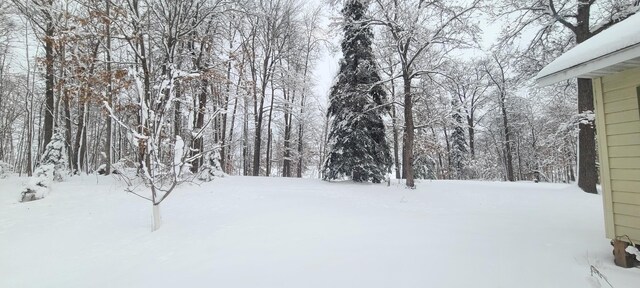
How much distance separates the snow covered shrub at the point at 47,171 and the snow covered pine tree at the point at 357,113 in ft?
26.8

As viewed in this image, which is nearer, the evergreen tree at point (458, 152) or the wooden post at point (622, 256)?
the wooden post at point (622, 256)

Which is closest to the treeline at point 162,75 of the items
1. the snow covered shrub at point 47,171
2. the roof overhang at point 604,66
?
the snow covered shrub at point 47,171

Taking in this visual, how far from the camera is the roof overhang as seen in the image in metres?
3.05

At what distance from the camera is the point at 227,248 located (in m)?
3.99

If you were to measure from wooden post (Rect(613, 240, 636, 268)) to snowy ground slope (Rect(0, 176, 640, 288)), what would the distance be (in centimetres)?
20

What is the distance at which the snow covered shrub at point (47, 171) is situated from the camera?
768 centimetres

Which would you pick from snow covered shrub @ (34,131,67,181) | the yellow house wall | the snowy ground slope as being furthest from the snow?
snow covered shrub @ (34,131,67,181)

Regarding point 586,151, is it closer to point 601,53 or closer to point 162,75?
point 601,53

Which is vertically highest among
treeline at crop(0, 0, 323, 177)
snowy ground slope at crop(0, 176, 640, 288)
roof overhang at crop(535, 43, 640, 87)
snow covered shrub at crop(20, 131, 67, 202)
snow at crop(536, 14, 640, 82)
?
treeline at crop(0, 0, 323, 177)

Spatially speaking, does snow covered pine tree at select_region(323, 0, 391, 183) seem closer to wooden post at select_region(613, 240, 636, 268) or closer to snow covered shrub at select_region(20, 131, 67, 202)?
wooden post at select_region(613, 240, 636, 268)

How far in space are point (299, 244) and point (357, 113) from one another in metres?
7.50

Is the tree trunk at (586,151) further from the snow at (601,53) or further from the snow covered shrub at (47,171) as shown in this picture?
the snow covered shrub at (47,171)

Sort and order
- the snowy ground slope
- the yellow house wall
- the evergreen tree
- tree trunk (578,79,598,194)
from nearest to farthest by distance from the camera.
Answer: the snowy ground slope < the yellow house wall < tree trunk (578,79,598,194) < the evergreen tree

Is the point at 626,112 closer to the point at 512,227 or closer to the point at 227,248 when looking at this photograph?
the point at 512,227
